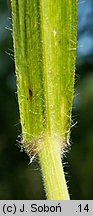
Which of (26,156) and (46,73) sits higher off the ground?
(46,73)

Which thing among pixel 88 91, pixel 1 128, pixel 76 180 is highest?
pixel 88 91

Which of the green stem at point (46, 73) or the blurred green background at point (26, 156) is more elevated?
the green stem at point (46, 73)

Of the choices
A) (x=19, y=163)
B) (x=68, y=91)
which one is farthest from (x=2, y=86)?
(x=68, y=91)

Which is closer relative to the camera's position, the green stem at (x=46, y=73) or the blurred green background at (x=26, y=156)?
the green stem at (x=46, y=73)

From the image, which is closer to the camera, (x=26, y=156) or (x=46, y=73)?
(x=46, y=73)

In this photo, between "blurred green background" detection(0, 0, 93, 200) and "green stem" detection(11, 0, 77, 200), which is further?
"blurred green background" detection(0, 0, 93, 200)

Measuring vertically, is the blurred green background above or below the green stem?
below

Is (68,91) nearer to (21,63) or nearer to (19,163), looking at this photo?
(21,63)

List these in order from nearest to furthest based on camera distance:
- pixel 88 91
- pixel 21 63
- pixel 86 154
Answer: pixel 21 63 < pixel 88 91 < pixel 86 154
